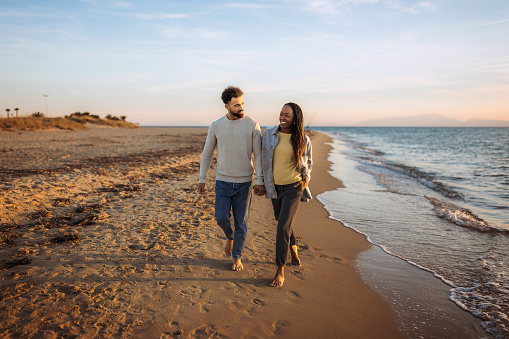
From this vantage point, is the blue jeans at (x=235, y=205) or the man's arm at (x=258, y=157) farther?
the blue jeans at (x=235, y=205)

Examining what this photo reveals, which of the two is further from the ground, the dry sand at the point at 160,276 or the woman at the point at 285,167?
the woman at the point at 285,167

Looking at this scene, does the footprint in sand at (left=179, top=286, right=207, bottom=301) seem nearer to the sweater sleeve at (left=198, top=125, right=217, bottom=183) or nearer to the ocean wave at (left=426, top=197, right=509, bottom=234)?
the sweater sleeve at (left=198, top=125, right=217, bottom=183)

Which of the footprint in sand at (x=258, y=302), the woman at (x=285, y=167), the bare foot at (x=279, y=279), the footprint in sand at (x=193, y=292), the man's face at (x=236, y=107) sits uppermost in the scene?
the man's face at (x=236, y=107)

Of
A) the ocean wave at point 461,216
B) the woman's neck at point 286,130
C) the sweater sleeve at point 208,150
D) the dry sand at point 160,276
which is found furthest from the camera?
the ocean wave at point 461,216

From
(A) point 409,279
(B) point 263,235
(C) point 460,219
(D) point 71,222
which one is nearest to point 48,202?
(D) point 71,222

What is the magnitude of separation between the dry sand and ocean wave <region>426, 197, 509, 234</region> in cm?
272

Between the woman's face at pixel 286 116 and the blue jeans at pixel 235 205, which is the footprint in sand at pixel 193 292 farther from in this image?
the woman's face at pixel 286 116

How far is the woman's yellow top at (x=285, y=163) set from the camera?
3.50 metres

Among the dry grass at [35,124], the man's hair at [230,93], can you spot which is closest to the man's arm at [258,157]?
the man's hair at [230,93]

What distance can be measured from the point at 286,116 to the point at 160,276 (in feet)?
7.64

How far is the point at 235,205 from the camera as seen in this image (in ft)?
12.5

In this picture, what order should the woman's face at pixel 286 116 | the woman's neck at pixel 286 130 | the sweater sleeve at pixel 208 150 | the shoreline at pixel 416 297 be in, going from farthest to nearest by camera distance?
the sweater sleeve at pixel 208 150 → the woman's neck at pixel 286 130 → the woman's face at pixel 286 116 → the shoreline at pixel 416 297

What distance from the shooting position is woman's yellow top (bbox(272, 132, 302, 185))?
3.50 m

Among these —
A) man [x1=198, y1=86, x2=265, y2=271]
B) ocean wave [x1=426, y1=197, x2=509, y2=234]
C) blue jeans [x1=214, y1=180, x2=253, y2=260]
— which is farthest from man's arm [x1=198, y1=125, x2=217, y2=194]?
ocean wave [x1=426, y1=197, x2=509, y2=234]
